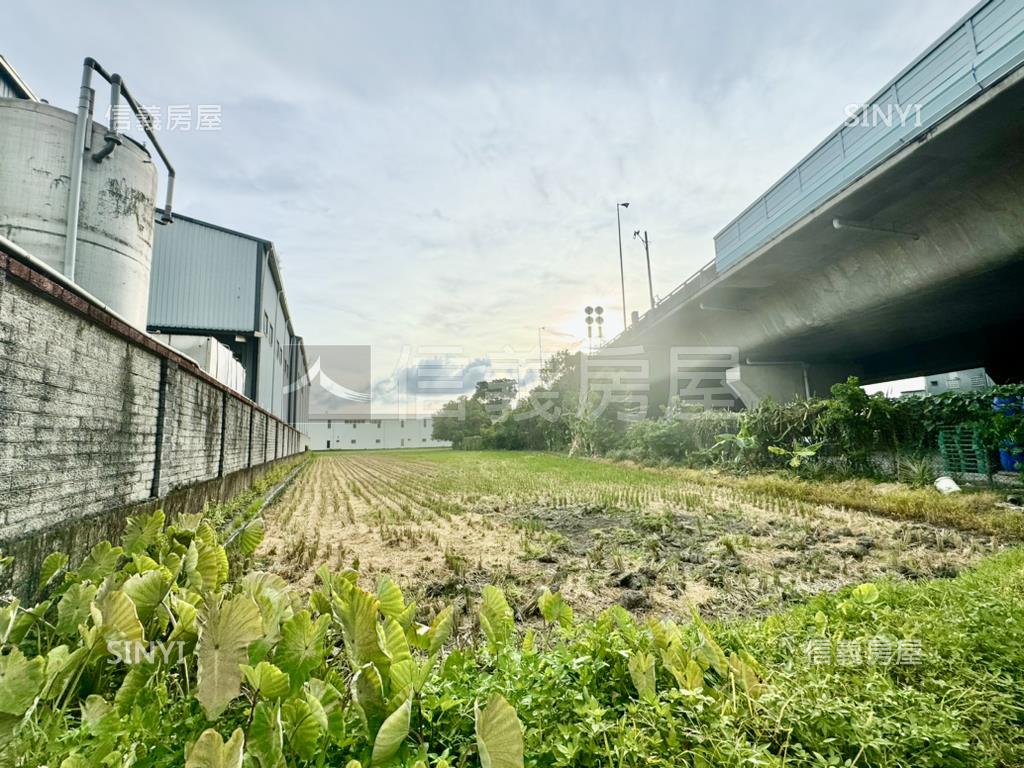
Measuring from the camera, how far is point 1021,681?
1.84 m

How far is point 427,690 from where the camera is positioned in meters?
1.54

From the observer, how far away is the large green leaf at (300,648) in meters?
1.46

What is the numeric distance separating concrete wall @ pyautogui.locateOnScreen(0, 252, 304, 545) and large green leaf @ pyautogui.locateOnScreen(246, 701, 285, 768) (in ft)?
6.97

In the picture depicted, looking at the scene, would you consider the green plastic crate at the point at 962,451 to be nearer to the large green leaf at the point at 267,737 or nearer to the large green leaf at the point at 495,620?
the large green leaf at the point at 495,620

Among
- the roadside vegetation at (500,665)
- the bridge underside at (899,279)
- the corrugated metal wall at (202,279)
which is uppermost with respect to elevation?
the corrugated metal wall at (202,279)

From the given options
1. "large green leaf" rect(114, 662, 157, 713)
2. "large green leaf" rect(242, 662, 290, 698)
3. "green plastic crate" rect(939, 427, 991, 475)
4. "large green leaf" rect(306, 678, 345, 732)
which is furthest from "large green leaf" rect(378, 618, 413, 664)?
"green plastic crate" rect(939, 427, 991, 475)

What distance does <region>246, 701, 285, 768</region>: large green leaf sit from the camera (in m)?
1.12

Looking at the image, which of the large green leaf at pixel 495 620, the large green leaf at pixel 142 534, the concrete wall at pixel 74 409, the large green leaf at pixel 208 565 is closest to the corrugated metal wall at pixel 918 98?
the large green leaf at pixel 495 620

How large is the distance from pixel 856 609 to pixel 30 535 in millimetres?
4381

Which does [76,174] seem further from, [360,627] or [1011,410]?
[1011,410]

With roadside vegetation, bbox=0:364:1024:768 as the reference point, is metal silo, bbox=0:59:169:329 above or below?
above

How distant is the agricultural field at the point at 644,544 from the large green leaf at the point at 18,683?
1.44 metres

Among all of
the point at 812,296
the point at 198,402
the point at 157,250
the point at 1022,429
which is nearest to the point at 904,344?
the point at 812,296

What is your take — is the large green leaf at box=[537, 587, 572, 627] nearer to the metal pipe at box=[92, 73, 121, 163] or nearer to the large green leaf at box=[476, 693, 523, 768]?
the large green leaf at box=[476, 693, 523, 768]
